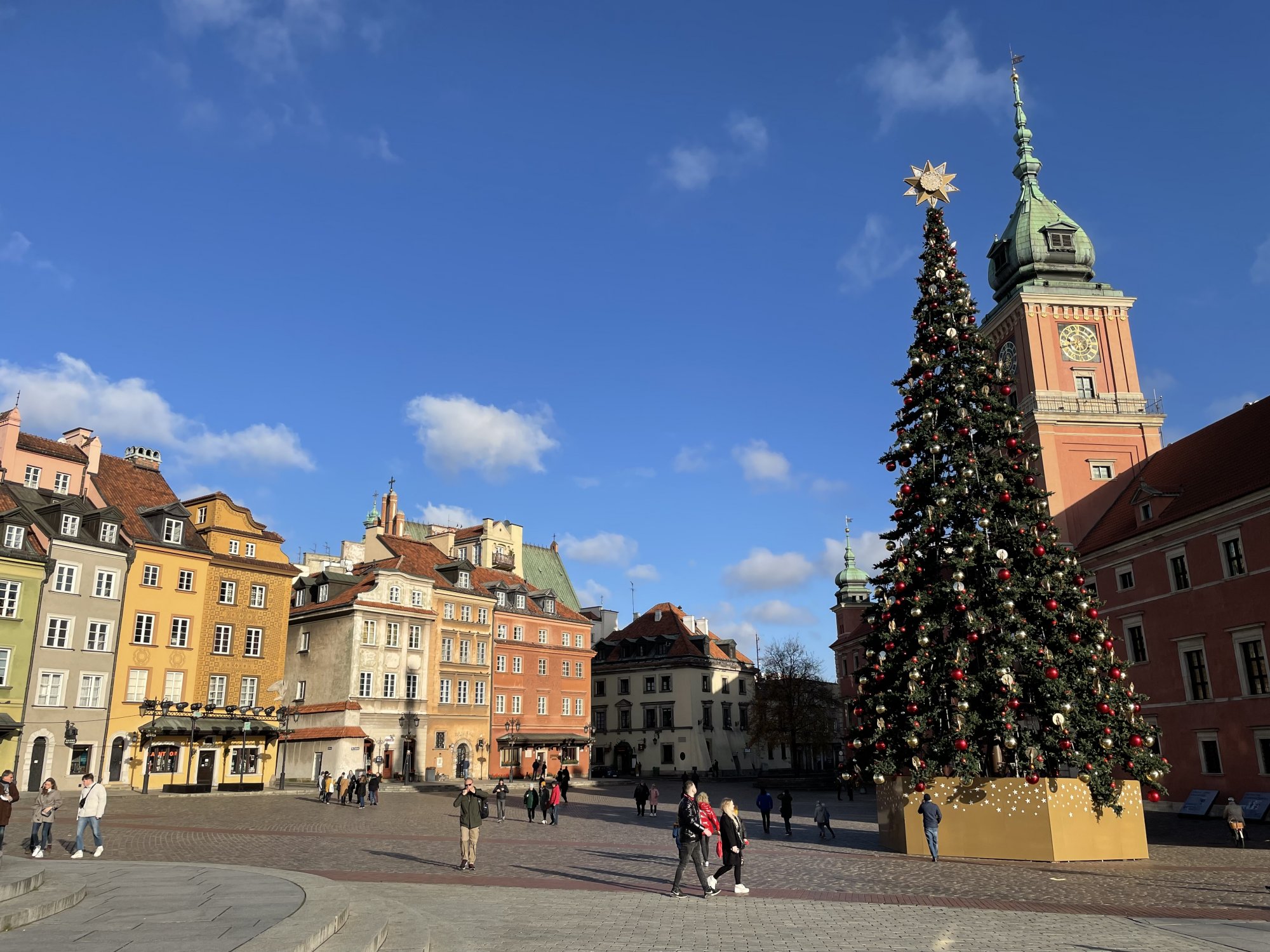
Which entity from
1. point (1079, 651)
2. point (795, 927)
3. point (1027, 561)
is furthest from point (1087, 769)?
point (795, 927)

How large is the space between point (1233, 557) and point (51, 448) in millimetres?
51953

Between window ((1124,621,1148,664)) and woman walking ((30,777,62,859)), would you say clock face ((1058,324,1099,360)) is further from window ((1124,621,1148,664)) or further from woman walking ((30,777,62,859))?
woman walking ((30,777,62,859))

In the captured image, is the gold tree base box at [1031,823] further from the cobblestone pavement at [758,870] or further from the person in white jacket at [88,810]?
the person in white jacket at [88,810]

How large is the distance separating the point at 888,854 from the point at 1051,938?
36.5 feet

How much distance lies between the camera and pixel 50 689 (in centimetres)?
4062

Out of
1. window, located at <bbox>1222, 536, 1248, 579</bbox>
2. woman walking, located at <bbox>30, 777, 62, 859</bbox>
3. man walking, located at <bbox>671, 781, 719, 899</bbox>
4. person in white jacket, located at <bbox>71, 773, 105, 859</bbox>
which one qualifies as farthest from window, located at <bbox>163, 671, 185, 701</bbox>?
window, located at <bbox>1222, 536, 1248, 579</bbox>

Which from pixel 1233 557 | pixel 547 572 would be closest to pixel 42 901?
pixel 1233 557

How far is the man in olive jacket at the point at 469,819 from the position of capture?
17656mm

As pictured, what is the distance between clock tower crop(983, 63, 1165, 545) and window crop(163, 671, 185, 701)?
41.9 m

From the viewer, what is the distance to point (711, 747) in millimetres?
76875

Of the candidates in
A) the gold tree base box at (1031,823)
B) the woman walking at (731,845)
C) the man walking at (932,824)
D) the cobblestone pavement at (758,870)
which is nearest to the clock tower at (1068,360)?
the cobblestone pavement at (758,870)

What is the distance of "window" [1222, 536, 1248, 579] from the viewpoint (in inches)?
1305

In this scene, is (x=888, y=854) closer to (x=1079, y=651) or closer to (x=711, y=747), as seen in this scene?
(x=1079, y=651)

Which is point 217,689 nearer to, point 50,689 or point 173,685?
point 173,685
